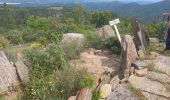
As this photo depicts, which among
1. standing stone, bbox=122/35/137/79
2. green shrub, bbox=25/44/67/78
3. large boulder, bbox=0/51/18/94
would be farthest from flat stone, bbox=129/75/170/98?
large boulder, bbox=0/51/18/94

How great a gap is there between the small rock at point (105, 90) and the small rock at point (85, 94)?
0.30m

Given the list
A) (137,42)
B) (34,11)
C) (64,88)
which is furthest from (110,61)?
(34,11)

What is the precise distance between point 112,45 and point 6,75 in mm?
Result: 4494

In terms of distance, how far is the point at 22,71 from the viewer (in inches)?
422

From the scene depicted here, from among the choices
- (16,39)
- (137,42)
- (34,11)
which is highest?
(137,42)

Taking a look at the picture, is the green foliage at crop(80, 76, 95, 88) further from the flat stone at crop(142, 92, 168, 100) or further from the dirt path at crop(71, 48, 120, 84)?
the flat stone at crop(142, 92, 168, 100)

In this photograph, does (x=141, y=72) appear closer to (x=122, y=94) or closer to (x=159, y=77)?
(x=159, y=77)

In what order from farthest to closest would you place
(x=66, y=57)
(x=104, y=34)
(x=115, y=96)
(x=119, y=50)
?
(x=104, y=34), (x=119, y=50), (x=66, y=57), (x=115, y=96)

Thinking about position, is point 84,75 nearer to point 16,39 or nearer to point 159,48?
point 159,48

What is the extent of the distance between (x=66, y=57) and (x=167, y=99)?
12.8ft

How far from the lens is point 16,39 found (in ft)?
67.2

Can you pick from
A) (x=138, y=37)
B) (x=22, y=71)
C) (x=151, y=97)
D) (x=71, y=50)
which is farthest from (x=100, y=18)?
(x=151, y=97)

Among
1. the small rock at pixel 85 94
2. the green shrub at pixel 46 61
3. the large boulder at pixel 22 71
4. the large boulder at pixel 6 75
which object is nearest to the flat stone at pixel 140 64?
the green shrub at pixel 46 61

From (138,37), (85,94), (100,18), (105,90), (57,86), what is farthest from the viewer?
(100,18)
